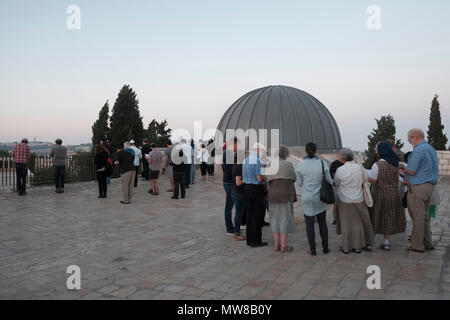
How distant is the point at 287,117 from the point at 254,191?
15.5 meters

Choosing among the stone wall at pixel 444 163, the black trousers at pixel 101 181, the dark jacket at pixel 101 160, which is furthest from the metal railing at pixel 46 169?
the stone wall at pixel 444 163

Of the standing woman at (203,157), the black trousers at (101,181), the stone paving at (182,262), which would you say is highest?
the standing woman at (203,157)

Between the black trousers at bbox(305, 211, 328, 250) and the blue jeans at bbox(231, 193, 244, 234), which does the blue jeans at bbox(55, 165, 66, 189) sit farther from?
the black trousers at bbox(305, 211, 328, 250)

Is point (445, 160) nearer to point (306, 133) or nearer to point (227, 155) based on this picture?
point (306, 133)

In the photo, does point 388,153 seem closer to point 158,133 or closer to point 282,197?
point 282,197

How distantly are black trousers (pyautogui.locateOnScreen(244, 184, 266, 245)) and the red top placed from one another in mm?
8263

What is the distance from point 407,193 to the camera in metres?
5.92

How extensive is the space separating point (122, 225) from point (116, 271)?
2871 mm

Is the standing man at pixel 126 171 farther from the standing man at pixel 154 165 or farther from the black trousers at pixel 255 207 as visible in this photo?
the black trousers at pixel 255 207

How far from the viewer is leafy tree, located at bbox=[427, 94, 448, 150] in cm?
3089

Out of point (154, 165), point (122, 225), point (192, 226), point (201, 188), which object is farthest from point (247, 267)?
point (201, 188)

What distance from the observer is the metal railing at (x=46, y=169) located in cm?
1239

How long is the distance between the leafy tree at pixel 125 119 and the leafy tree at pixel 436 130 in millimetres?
26878
